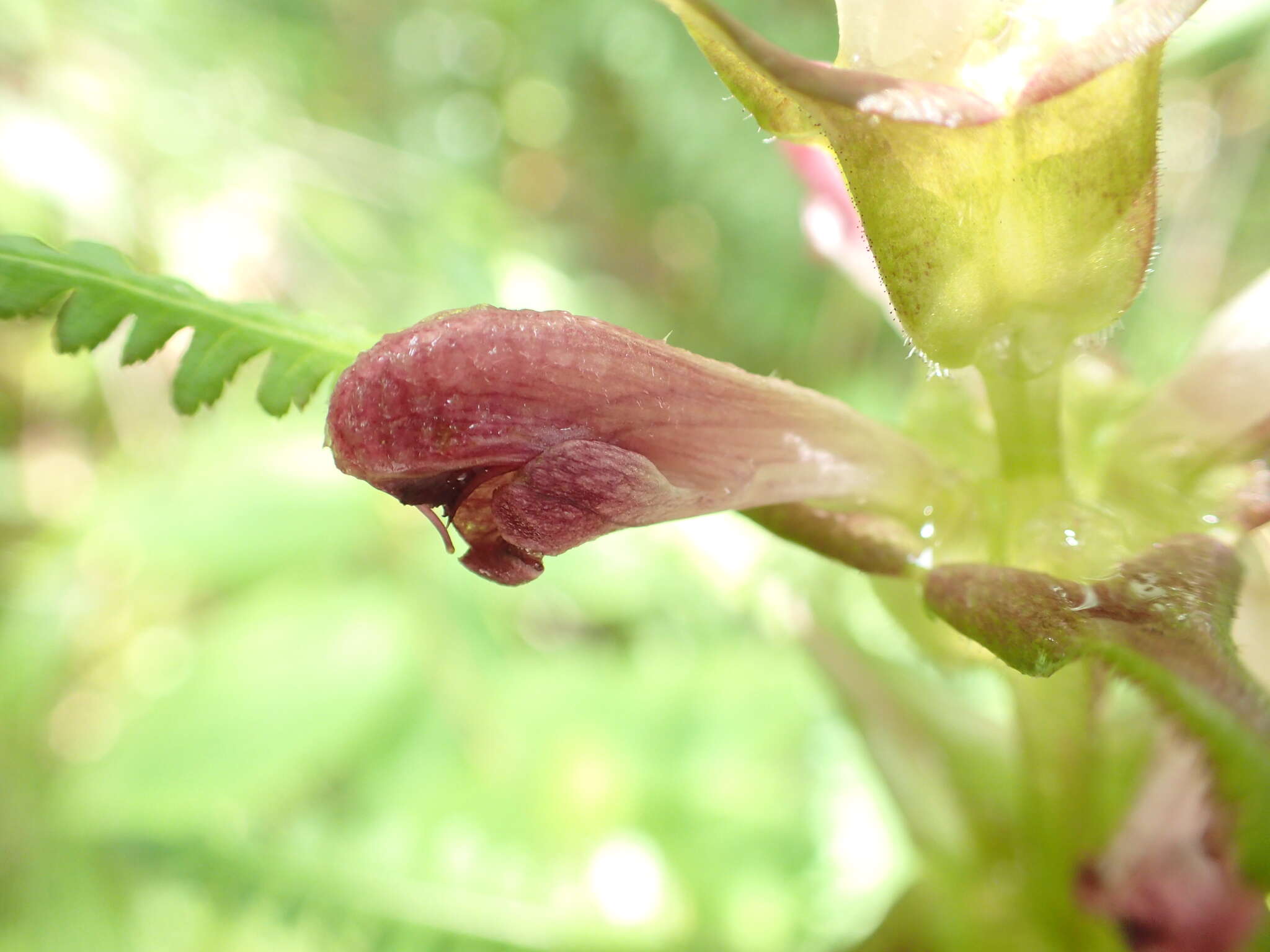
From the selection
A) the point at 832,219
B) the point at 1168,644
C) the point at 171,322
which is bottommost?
the point at 1168,644

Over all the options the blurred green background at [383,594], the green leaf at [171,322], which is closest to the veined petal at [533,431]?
the green leaf at [171,322]

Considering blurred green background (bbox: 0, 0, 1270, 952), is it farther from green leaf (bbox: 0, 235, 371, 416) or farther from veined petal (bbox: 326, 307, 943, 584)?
green leaf (bbox: 0, 235, 371, 416)

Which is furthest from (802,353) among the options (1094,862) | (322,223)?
(1094,862)

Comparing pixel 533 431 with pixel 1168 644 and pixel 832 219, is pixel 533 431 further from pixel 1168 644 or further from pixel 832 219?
pixel 832 219

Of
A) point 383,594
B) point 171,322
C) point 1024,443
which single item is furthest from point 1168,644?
point 383,594

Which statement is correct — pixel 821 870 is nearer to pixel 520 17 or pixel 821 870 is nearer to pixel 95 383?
pixel 95 383

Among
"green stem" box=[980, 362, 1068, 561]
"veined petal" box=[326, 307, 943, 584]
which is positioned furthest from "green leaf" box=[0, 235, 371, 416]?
"green stem" box=[980, 362, 1068, 561]

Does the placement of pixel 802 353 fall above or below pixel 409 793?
above
